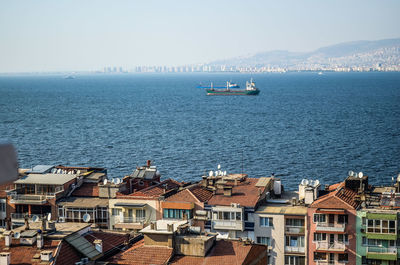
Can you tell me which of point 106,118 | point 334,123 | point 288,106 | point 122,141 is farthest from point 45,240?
point 288,106

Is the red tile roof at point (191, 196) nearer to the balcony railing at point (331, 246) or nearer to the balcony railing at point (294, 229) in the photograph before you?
the balcony railing at point (294, 229)

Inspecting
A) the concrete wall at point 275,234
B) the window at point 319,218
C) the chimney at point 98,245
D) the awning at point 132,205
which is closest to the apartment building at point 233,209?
the concrete wall at point 275,234

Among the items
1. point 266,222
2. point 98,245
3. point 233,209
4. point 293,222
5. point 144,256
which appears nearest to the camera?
point 144,256

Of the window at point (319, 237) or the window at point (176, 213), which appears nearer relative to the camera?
the window at point (319, 237)

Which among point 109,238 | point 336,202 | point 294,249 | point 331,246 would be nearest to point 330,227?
point 331,246

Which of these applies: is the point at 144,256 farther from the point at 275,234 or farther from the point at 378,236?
the point at 378,236

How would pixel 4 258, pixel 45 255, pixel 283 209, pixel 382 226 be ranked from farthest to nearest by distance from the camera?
pixel 283 209
pixel 382 226
pixel 45 255
pixel 4 258

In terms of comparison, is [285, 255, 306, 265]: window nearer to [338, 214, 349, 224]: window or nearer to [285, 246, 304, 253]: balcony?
[285, 246, 304, 253]: balcony
